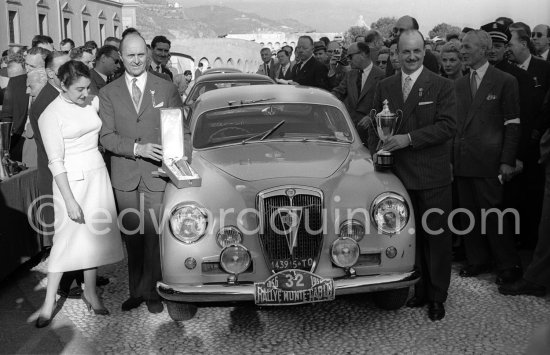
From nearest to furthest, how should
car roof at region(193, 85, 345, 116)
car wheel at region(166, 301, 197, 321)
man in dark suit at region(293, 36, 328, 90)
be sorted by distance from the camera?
car wheel at region(166, 301, 197, 321), car roof at region(193, 85, 345, 116), man in dark suit at region(293, 36, 328, 90)

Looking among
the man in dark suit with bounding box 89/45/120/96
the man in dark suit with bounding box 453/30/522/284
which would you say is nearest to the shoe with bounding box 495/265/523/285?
the man in dark suit with bounding box 453/30/522/284

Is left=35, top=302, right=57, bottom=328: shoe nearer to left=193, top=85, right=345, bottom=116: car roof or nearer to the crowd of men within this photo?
the crowd of men

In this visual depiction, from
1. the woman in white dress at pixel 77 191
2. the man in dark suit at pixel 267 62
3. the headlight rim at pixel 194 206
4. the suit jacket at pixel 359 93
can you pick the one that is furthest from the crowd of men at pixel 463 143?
the man in dark suit at pixel 267 62

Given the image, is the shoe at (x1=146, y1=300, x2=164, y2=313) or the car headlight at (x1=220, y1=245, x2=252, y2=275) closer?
the car headlight at (x1=220, y1=245, x2=252, y2=275)

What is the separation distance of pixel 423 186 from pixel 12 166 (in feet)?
13.1

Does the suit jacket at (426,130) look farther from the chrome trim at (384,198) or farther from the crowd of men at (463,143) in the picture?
the chrome trim at (384,198)

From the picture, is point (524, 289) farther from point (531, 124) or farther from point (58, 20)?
point (58, 20)

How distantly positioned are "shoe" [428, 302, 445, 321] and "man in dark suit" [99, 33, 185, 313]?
2183 mm

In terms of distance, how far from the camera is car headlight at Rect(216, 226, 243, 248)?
4793 millimetres

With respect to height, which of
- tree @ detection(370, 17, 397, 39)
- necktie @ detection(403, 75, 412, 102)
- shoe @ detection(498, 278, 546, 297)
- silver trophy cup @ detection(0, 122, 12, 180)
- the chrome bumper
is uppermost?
tree @ detection(370, 17, 397, 39)

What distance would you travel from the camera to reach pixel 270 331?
16.6 feet

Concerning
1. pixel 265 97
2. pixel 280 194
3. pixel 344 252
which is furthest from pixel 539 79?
pixel 280 194

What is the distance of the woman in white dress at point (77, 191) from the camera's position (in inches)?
203

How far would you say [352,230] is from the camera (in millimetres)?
4914
